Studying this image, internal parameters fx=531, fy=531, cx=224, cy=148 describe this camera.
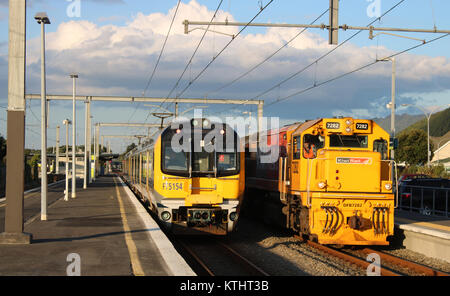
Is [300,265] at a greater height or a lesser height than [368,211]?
lesser

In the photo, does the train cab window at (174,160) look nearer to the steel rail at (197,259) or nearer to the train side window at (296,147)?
the steel rail at (197,259)

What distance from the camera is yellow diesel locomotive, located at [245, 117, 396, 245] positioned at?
13.1 metres

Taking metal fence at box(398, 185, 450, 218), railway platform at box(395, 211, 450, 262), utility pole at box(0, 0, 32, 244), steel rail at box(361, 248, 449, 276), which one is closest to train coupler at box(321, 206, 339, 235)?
steel rail at box(361, 248, 449, 276)

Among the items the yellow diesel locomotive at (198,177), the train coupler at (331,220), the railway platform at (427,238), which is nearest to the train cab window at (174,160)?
the yellow diesel locomotive at (198,177)

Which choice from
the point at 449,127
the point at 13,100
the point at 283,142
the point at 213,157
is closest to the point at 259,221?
the point at 283,142

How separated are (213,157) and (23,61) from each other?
573cm

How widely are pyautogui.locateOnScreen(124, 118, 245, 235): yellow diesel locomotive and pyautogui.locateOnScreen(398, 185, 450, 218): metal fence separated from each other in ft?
29.6

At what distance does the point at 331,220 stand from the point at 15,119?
301 inches

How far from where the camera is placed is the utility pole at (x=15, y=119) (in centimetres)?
1067

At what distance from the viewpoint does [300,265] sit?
11.8 metres

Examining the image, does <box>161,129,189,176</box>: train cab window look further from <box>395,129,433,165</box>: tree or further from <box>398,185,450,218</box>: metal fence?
<box>395,129,433,165</box>: tree

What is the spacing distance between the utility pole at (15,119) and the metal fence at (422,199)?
48.4 feet

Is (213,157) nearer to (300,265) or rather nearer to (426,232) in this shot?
(300,265)
